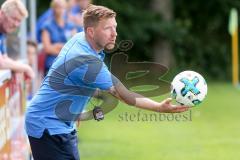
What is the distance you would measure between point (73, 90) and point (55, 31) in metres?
6.90

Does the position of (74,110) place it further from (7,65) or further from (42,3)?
(42,3)

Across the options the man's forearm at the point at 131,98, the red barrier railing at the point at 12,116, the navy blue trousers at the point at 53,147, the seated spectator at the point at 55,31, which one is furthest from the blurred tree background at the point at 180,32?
the navy blue trousers at the point at 53,147

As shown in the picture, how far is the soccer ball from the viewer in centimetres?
652

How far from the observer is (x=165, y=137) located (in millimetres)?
12859

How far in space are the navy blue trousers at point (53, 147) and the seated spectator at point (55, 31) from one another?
6682 mm

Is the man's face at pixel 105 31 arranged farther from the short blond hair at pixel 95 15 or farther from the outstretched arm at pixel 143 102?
the outstretched arm at pixel 143 102

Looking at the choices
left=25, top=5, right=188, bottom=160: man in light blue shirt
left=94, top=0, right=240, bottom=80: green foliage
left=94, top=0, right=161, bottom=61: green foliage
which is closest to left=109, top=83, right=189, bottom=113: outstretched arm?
left=25, top=5, right=188, bottom=160: man in light blue shirt

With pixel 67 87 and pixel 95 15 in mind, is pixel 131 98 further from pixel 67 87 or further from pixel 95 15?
pixel 95 15

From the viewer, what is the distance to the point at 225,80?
98.9ft

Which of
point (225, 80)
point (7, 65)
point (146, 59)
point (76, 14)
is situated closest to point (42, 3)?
point (146, 59)

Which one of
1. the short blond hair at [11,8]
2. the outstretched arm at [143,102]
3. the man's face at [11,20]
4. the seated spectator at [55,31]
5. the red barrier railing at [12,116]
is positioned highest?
the short blond hair at [11,8]

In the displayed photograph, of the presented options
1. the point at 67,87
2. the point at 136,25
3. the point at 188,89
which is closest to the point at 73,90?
the point at 67,87

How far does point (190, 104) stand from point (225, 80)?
78.5ft

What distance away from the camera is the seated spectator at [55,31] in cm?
1309
